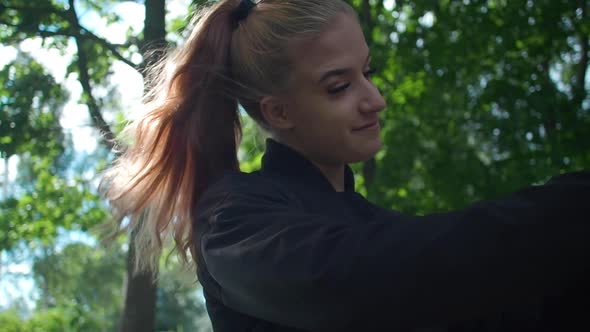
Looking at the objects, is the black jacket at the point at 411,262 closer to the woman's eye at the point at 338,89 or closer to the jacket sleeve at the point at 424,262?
the jacket sleeve at the point at 424,262

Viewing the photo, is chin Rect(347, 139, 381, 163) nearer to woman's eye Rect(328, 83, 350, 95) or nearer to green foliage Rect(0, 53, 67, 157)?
woman's eye Rect(328, 83, 350, 95)

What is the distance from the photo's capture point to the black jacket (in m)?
0.95

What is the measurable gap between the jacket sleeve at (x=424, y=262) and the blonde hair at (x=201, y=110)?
70cm

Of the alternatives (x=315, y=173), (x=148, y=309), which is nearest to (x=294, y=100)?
(x=315, y=173)

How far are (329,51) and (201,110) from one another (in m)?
0.44

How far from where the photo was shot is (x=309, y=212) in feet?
4.98

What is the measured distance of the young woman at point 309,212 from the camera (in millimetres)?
979

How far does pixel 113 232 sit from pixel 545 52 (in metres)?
7.00

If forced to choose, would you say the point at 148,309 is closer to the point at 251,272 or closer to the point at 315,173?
the point at 315,173

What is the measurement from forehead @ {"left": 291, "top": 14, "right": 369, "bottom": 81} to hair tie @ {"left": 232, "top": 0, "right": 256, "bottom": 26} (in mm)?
290

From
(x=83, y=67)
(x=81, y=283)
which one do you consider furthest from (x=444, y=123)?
(x=81, y=283)

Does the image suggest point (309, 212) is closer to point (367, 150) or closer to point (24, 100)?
point (367, 150)

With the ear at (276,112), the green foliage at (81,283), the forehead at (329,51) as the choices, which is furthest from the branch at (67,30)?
the forehead at (329,51)

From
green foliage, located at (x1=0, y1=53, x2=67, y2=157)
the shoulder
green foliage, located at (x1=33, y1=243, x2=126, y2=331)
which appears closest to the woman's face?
the shoulder
